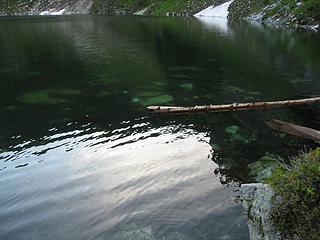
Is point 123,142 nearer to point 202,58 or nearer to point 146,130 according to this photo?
point 146,130

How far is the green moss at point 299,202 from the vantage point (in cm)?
992

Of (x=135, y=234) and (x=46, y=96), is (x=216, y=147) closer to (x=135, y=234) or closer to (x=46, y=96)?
(x=135, y=234)

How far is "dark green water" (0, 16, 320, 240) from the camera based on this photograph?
17.0m

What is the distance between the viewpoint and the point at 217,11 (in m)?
160

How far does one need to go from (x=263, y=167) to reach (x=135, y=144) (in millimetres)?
8991

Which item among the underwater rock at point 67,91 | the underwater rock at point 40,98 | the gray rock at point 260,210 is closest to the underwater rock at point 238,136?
the gray rock at point 260,210

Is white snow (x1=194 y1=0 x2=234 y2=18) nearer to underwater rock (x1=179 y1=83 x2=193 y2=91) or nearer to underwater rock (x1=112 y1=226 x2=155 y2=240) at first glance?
underwater rock (x1=179 y1=83 x2=193 y2=91)

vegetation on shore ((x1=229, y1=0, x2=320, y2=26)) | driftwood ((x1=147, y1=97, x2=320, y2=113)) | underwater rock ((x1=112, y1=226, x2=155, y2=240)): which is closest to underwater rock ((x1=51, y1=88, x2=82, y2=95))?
driftwood ((x1=147, y1=97, x2=320, y2=113))

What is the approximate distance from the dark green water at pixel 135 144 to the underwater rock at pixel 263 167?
513mm

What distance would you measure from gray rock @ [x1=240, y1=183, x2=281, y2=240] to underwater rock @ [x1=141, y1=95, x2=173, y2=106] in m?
23.7

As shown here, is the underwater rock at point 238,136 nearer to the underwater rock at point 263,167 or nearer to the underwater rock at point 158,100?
the underwater rock at point 263,167

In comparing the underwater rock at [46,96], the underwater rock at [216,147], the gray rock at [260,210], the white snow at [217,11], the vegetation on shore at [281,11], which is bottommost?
the white snow at [217,11]

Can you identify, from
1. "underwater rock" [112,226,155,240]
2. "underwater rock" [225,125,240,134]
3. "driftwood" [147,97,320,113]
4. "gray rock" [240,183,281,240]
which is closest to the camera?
"gray rock" [240,183,281,240]

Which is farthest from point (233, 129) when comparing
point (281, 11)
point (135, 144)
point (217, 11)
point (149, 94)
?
point (217, 11)
